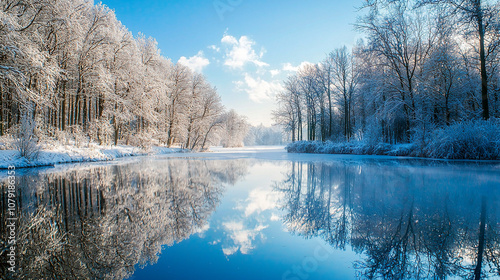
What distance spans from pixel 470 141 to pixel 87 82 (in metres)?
21.7

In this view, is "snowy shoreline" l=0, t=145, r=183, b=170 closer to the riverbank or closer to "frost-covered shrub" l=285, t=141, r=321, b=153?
"frost-covered shrub" l=285, t=141, r=321, b=153

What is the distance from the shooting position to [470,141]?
8742 mm

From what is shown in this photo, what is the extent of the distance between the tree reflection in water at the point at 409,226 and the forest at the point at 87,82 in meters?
10.2

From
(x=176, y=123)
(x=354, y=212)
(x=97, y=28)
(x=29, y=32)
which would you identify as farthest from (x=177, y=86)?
(x=354, y=212)

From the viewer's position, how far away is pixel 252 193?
372cm

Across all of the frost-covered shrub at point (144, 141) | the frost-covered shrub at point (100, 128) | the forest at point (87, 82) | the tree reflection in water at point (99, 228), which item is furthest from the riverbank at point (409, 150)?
the frost-covered shrub at point (100, 128)

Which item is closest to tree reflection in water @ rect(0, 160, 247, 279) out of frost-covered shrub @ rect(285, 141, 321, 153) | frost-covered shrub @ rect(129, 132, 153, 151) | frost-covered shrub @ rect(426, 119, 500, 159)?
frost-covered shrub @ rect(426, 119, 500, 159)

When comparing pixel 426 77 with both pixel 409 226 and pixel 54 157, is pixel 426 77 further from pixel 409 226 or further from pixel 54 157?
pixel 54 157

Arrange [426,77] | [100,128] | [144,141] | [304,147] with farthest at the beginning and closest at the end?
[304,147], [144,141], [100,128], [426,77]

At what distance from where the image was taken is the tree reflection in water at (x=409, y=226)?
1.41 m

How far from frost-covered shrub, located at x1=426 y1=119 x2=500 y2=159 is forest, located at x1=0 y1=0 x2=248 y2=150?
16.1m

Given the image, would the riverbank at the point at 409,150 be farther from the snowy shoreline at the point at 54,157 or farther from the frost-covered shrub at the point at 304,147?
the snowy shoreline at the point at 54,157

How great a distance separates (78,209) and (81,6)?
54.0 ft

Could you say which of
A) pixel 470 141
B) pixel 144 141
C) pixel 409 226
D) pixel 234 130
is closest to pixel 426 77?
pixel 470 141
